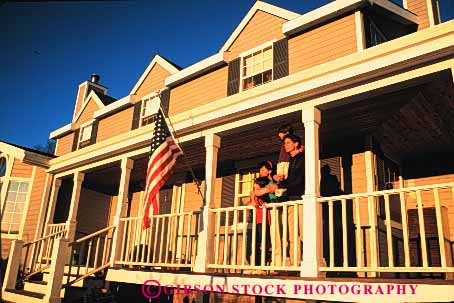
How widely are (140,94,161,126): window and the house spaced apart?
0.05 meters

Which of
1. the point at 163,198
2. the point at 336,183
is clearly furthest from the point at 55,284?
the point at 336,183

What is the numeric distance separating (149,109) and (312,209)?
26.4 ft

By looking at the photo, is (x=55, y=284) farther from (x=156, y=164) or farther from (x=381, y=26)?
(x=381, y=26)

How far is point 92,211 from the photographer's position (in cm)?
1295

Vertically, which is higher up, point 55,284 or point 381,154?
point 381,154

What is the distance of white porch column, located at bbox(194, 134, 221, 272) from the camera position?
6141 mm

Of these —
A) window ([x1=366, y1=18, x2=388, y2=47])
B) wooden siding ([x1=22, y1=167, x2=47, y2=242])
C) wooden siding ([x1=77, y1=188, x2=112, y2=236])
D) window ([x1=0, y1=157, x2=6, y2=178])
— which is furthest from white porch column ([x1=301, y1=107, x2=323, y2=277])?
window ([x1=0, y1=157, x2=6, y2=178])

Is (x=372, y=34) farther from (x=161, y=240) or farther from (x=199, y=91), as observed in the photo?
(x=161, y=240)

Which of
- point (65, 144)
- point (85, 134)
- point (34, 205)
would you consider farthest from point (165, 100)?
point (65, 144)

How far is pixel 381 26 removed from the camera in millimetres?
8320

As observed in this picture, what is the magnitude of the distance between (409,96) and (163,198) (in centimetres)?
742

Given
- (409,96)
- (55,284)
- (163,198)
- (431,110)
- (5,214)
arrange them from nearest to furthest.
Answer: (409,96), (431,110), (55,284), (163,198), (5,214)

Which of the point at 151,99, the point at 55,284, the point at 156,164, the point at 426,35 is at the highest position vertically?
the point at 151,99

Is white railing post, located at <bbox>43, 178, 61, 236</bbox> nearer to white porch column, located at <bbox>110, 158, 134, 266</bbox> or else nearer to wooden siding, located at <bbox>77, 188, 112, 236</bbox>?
wooden siding, located at <bbox>77, 188, 112, 236</bbox>
